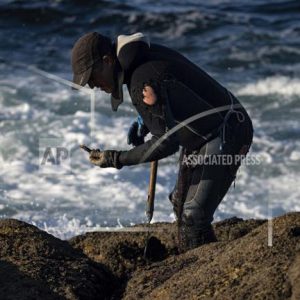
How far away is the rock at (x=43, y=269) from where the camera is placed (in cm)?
499

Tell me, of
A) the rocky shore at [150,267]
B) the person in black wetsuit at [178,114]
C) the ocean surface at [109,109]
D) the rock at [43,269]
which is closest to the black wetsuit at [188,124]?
the person in black wetsuit at [178,114]

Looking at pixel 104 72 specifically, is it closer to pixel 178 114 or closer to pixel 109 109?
pixel 178 114

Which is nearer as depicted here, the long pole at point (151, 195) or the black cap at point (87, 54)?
the black cap at point (87, 54)

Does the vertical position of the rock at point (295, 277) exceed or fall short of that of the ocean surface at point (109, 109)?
it exceeds it

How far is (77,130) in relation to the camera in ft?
40.2

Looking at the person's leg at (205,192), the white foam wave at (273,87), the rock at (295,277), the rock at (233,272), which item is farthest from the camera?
the white foam wave at (273,87)

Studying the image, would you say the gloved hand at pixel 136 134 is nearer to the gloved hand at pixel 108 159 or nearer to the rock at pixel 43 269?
the gloved hand at pixel 108 159

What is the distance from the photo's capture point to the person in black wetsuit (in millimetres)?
5227

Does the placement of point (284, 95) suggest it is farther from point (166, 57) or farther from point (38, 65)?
point (166, 57)

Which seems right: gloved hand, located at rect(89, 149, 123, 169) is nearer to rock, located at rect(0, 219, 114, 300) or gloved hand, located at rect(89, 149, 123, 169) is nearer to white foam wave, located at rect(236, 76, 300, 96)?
rock, located at rect(0, 219, 114, 300)

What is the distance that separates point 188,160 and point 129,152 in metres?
0.43

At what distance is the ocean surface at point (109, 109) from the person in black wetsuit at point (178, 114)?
364 cm

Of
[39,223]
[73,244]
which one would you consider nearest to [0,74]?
[39,223]

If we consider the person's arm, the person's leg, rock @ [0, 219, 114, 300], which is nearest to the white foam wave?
the person's leg
